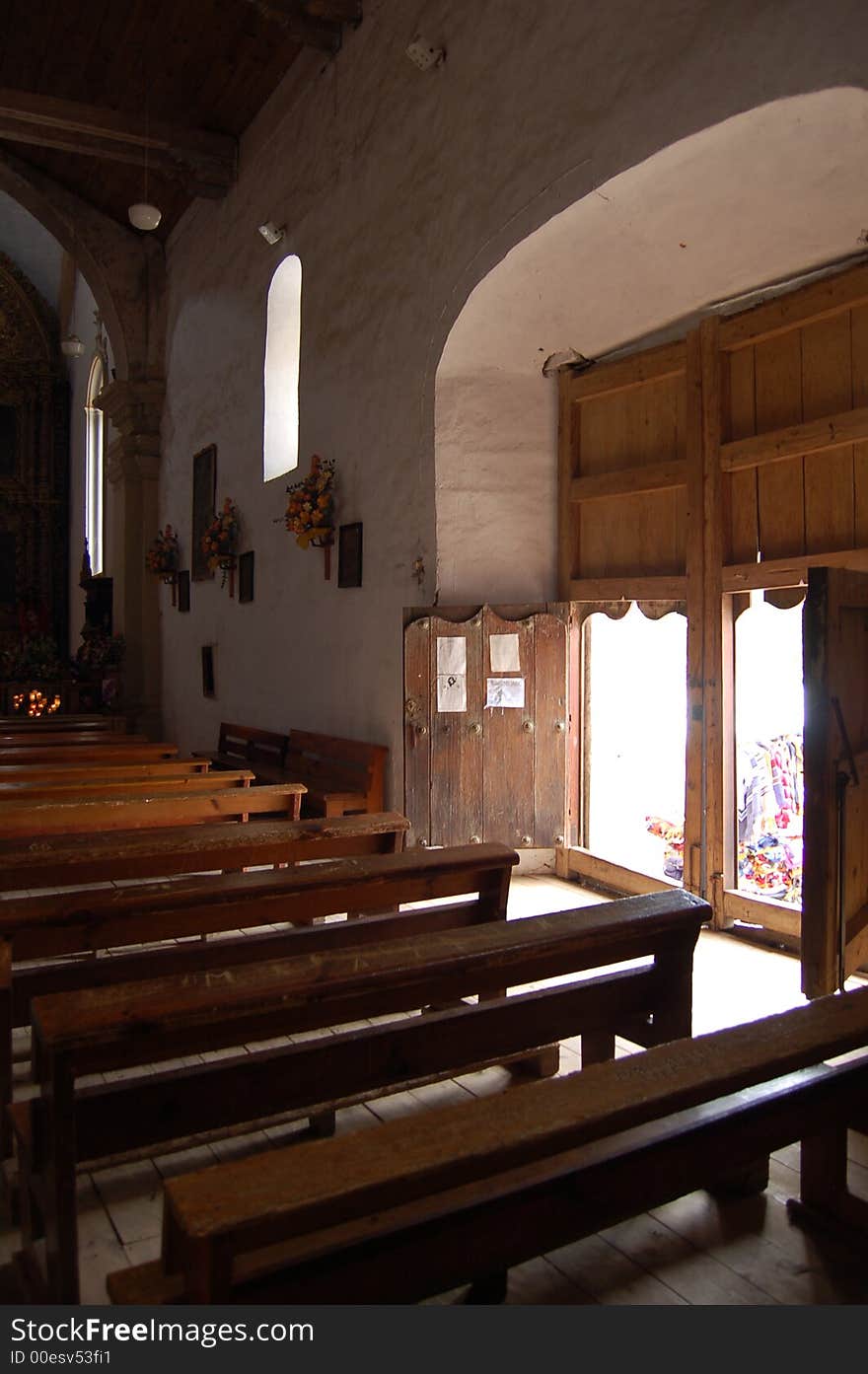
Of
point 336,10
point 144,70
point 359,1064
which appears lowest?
point 359,1064

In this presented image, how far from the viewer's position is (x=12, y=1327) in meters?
1.78

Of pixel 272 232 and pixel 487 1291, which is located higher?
pixel 272 232

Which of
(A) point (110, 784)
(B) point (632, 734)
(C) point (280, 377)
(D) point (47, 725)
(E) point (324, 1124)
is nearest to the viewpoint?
(E) point (324, 1124)

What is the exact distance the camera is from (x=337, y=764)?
733 cm

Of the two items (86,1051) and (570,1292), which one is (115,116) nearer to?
(86,1051)

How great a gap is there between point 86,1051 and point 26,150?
1283 cm

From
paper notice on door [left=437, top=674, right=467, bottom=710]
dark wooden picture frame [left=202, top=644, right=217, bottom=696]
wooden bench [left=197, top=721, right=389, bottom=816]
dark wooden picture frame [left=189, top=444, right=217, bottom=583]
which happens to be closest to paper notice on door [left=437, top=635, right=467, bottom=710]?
paper notice on door [left=437, top=674, right=467, bottom=710]

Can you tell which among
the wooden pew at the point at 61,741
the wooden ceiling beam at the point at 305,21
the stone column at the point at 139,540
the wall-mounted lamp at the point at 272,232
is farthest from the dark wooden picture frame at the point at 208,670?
the wooden ceiling beam at the point at 305,21

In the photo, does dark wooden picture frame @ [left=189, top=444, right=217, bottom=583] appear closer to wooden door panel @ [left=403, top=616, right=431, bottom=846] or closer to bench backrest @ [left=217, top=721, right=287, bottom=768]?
bench backrest @ [left=217, top=721, right=287, bottom=768]

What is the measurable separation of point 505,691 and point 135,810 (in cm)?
236

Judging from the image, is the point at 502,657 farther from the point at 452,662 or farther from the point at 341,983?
the point at 341,983

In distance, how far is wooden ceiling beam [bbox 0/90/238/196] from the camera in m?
9.91

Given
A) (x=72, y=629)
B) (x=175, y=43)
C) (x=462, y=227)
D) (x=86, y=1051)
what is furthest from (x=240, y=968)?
(x=72, y=629)

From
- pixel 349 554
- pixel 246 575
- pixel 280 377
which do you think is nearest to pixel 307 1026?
pixel 349 554
